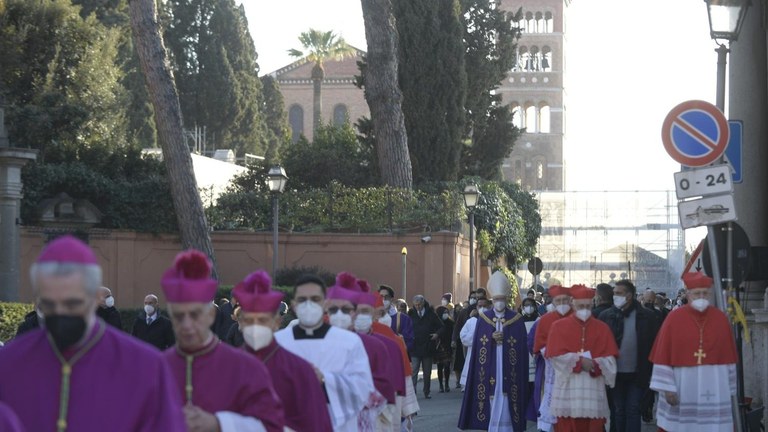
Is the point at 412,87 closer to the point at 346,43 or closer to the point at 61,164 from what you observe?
the point at 61,164

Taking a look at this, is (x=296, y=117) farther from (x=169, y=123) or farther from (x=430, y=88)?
(x=169, y=123)

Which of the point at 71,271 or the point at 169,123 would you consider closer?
the point at 71,271

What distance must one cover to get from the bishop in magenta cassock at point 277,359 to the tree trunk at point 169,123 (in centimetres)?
2349

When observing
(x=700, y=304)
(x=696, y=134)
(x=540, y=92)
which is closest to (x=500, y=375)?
(x=700, y=304)

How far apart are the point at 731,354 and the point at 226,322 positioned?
885 centimetres

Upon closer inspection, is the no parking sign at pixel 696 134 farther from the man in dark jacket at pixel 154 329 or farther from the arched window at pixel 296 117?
the arched window at pixel 296 117

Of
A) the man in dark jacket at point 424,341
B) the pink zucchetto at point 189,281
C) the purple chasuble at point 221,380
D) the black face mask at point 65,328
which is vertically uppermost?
the pink zucchetto at point 189,281

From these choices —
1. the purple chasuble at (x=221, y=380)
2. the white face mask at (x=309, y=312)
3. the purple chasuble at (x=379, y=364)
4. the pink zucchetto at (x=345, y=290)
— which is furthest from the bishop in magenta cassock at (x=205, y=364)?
the purple chasuble at (x=379, y=364)

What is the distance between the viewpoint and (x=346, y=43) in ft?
283

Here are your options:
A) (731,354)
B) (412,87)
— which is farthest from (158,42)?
(731,354)

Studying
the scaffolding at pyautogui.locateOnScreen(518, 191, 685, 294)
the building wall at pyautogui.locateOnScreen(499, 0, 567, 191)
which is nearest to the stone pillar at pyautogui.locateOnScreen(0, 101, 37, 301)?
the scaffolding at pyautogui.locateOnScreen(518, 191, 685, 294)

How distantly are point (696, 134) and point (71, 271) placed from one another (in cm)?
776

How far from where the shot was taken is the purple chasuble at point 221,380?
5.92 m

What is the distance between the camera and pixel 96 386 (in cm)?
475
